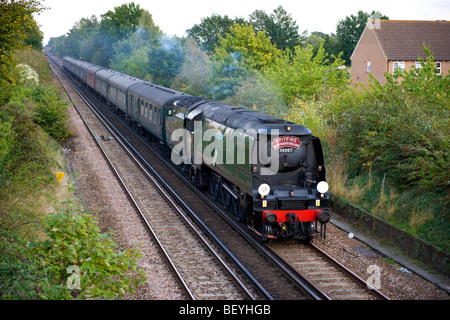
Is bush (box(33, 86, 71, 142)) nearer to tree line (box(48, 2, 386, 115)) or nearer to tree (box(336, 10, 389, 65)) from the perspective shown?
tree line (box(48, 2, 386, 115))

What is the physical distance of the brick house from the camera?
40.8 meters

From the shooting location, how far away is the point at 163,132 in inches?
851

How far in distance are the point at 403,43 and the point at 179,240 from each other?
36.3 metres

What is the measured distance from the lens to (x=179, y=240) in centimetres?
1262

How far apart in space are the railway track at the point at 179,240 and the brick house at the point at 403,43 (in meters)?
27.8

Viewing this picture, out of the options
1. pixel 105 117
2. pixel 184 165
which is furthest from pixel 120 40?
pixel 184 165

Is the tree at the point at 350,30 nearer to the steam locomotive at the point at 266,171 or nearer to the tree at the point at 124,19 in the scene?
the tree at the point at 124,19

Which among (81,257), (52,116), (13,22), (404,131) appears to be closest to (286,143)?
(404,131)

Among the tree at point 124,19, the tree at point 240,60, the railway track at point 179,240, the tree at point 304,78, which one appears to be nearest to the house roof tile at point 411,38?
the tree at point 240,60

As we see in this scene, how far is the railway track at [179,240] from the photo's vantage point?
31.9 feet

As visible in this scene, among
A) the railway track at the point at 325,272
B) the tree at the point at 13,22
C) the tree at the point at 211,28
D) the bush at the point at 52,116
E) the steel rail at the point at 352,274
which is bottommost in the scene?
the railway track at the point at 325,272

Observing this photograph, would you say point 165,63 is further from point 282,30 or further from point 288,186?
point 288,186

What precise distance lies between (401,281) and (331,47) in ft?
215
